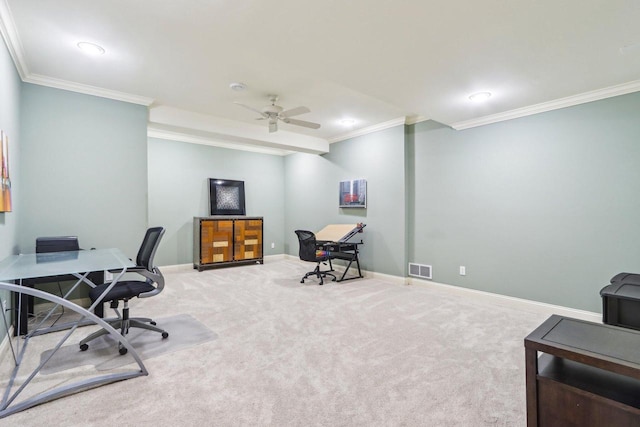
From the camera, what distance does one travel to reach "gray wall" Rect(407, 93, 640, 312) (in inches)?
124

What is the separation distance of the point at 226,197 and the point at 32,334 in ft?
13.4

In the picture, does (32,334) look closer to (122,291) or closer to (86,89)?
(122,291)

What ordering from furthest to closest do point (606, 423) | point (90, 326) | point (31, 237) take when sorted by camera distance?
point (31, 237)
point (90, 326)
point (606, 423)

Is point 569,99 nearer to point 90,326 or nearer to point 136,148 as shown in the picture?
point 136,148

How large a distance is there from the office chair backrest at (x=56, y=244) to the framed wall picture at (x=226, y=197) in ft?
9.79

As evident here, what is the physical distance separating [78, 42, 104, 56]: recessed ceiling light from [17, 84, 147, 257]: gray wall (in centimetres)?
111

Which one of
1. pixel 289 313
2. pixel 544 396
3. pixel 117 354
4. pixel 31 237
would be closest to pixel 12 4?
pixel 31 237

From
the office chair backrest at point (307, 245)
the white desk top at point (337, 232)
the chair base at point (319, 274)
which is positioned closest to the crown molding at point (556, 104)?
the white desk top at point (337, 232)

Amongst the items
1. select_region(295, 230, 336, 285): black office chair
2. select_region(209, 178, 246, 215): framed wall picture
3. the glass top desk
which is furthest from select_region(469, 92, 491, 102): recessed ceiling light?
select_region(209, 178, 246, 215): framed wall picture

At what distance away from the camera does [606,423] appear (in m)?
1.00

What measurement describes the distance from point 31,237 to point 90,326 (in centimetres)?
123

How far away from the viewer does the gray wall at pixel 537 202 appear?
3.15 m

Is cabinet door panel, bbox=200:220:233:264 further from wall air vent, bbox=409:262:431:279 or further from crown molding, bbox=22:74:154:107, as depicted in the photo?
wall air vent, bbox=409:262:431:279

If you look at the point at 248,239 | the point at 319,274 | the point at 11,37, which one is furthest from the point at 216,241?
the point at 11,37
